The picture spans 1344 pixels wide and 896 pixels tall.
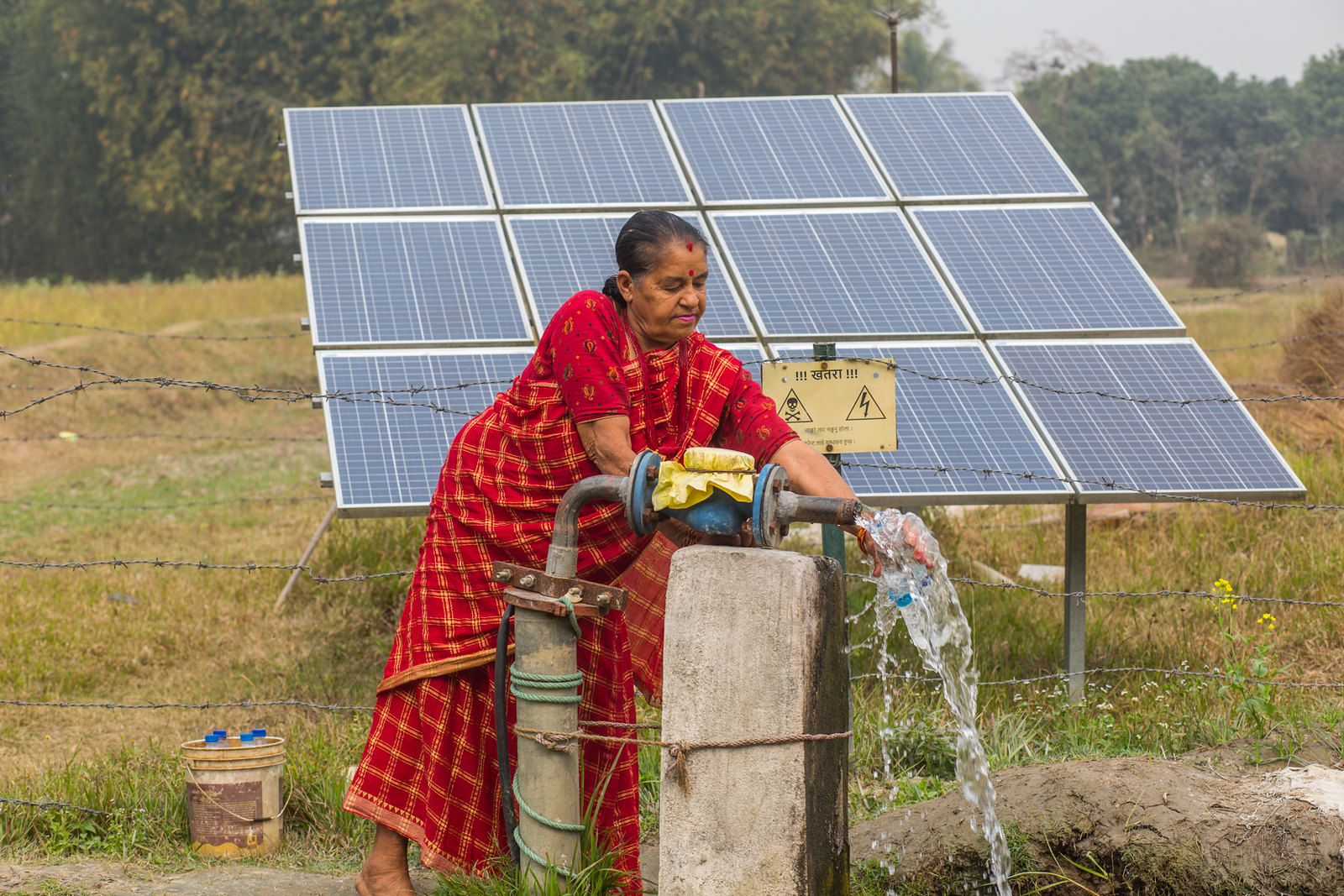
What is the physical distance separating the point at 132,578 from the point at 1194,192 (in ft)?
157

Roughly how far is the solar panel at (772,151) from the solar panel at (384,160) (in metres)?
1.09

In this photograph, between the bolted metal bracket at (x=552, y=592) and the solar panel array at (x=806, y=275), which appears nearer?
the bolted metal bracket at (x=552, y=592)

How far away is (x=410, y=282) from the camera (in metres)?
5.60

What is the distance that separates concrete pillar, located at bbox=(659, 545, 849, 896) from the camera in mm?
2721

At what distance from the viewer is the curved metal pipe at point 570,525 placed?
9.68 ft

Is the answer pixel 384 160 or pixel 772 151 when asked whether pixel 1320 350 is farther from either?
pixel 384 160

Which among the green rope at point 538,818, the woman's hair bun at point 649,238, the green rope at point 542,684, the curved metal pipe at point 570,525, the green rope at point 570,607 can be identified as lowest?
the green rope at point 538,818

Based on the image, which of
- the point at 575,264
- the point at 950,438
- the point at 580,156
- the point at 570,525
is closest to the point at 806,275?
the point at 575,264

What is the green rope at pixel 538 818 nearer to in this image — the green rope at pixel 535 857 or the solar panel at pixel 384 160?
the green rope at pixel 535 857

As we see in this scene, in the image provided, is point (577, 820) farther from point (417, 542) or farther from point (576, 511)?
point (417, 542)

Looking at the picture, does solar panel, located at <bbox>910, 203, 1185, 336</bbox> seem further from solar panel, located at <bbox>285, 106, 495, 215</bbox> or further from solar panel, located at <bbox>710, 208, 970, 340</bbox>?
solar panel, located at <bbox>285, 106, 495, 215</bbox>

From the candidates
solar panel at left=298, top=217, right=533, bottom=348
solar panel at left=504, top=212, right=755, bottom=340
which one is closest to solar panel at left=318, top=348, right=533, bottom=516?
solar panel at left=298, top=217, right=533, bottom=348

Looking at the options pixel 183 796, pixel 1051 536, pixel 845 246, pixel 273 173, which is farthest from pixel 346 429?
pixel 273 173

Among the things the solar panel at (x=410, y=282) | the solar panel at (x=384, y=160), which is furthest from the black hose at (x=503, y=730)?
the solar panel at (x=384, y=160)
